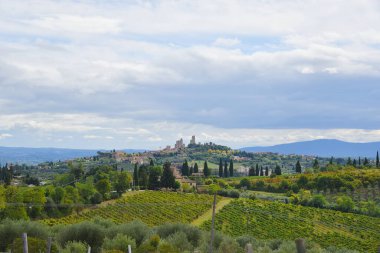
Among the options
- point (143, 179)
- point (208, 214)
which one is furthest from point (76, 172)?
point (208, 214)

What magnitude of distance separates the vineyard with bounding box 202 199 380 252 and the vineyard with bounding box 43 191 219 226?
11.6ft

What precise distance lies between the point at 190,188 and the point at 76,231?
53435mm

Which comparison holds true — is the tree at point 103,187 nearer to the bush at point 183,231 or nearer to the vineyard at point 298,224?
the vineyard at point 298,224

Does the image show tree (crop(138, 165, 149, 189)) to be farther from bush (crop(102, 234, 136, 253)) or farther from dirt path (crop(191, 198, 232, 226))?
bush (crop(102, 234, 136, 253))

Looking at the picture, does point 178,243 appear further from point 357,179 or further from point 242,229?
point 357,179

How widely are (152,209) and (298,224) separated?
15.7 m

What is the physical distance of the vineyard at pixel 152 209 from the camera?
51.2 meters

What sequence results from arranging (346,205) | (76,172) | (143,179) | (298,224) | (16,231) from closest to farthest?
(16,231)
(298,224)
(346,205)
(76,172)
(143,179)

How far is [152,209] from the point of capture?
57.4 metres

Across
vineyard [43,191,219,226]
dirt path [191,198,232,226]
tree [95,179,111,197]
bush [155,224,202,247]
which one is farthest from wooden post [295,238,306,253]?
tree [95,179,111,197]

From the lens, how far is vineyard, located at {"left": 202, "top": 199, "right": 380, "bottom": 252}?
46.3 meters

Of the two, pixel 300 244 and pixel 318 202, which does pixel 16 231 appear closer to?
pixel 300 244

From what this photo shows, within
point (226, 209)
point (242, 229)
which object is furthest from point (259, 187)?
point (242, 229)

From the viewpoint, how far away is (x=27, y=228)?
26.8 metres
